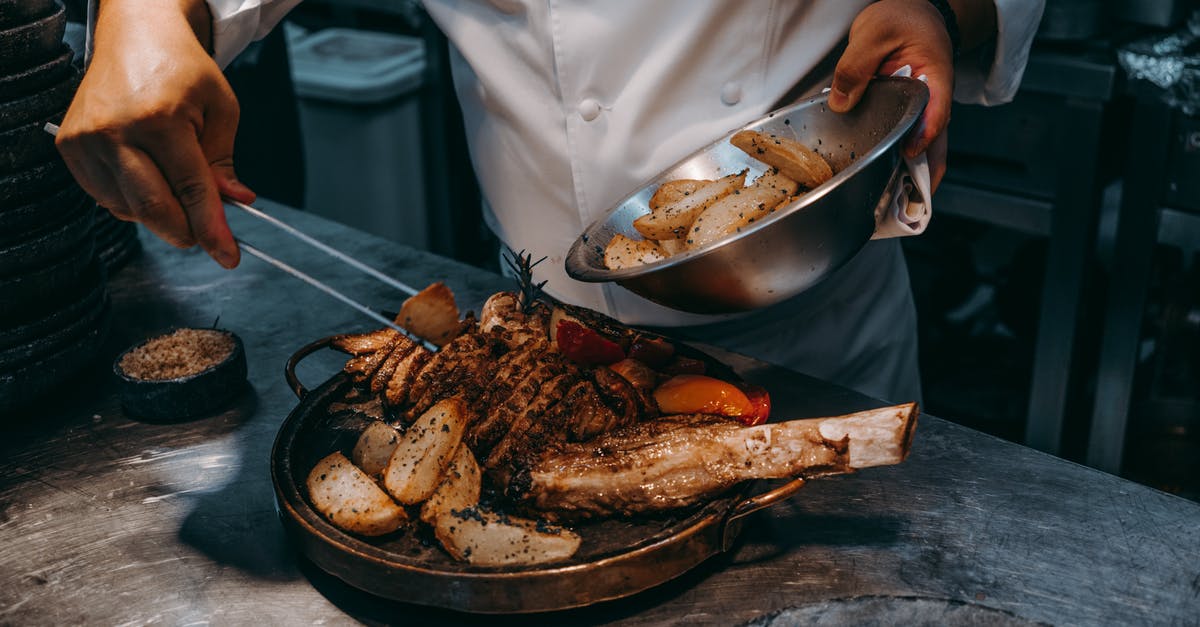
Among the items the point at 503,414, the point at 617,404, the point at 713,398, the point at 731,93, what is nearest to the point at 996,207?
the point at 731,93

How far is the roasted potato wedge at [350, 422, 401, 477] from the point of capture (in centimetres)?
152

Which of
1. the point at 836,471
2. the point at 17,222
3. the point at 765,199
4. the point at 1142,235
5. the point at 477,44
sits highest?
the point at 477,44

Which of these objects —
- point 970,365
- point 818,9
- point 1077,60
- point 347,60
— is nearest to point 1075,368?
point 970,365

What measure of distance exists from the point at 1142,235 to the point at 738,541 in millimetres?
2389

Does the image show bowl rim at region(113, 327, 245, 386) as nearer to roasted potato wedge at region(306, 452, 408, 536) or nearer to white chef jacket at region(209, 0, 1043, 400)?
roasted potato wedge at region(306, 452, 408, 536)

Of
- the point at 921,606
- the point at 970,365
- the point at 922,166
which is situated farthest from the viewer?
the point at 970,365

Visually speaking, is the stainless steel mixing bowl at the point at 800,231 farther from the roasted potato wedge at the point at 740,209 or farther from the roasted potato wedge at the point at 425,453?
the roasted potato wedge at the point at 425,453

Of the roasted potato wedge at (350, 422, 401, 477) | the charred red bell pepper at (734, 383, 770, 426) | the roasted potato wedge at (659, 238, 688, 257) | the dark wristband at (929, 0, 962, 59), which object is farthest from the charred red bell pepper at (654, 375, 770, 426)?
the dark wristband at (929, 0, 962, 59)

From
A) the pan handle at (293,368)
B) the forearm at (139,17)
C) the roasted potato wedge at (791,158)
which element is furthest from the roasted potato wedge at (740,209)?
the forearm at (139,17)

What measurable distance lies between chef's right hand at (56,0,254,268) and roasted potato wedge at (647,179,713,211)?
696mm

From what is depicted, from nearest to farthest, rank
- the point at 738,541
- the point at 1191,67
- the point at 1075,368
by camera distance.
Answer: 1. the point at 738,541
2. the point at 1191,67
3. the point at 1075,368

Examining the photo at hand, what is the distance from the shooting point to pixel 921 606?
1.34 meters

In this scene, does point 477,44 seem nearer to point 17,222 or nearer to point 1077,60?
point 17,222

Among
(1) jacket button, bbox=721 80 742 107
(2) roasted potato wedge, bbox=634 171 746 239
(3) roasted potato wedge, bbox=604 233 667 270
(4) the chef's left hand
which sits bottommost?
(3) roasted potato wedge, bbox=604 233 667 270
